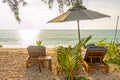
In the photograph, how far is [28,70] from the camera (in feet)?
30.5

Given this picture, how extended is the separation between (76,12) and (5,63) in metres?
3.65

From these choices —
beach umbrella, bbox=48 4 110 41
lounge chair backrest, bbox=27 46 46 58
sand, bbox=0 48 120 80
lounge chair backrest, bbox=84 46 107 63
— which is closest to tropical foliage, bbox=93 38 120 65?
sand, bbox=0 48 120 80

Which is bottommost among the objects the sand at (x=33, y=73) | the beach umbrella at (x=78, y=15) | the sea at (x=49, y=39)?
the sea at (x=49, y=39)

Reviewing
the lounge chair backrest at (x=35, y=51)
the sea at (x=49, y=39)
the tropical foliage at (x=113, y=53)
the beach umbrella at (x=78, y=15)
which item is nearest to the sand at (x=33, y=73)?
the lounge chair backrest at (x=35, y=51)

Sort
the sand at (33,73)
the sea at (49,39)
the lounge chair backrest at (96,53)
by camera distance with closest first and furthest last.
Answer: the sand at (33,73)
the lounge chair backrest at (96,53)
the sea at (49,39)

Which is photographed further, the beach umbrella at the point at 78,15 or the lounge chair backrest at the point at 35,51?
the lounge chair backrest at the point at 35,51

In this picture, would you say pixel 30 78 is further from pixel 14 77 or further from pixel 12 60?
pixel 12 60

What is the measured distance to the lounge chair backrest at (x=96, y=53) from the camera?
28.8 ft

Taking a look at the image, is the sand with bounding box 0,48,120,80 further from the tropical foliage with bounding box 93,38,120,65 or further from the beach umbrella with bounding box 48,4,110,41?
the beach umbrella with bounding box 48,4,110,41

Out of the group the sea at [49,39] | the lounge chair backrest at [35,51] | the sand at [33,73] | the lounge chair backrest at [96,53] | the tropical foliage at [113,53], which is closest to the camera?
the sand at [33,73]

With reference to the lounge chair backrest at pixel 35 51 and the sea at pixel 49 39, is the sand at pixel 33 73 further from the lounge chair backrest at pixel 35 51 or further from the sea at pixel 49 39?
the sea at pixel 49 39

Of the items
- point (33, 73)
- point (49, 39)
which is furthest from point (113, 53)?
point (49, 39)

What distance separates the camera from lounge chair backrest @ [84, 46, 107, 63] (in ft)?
28.8

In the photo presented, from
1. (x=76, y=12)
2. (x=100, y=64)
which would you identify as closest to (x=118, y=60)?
(x=100, y=64)
